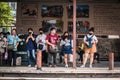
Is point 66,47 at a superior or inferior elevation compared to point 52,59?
superior

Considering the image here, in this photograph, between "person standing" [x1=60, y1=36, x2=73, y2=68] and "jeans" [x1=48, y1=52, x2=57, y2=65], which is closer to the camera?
"jeans" [x1=48, y1=52, x2=57, y2=65]

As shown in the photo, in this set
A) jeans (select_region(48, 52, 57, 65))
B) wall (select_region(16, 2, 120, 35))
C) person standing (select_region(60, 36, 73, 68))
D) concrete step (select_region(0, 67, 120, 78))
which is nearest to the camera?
concrete step (select_region(0, 67, 120, 78))

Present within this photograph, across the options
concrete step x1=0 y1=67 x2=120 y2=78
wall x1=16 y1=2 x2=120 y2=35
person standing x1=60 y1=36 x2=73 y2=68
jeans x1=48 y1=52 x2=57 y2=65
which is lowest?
concrete step x1=0 y1=67 x2=120 y2=78

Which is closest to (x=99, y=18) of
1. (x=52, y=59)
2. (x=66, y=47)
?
(x=66, y=47)

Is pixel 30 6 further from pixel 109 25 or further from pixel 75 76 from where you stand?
pixel 75 76

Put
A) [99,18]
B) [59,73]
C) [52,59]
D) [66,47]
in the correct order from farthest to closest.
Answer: [99,18] < [66,47] < [52,59] < [59,73]

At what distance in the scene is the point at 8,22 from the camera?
125 feet

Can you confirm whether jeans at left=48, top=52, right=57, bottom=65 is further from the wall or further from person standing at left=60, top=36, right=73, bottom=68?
the wall

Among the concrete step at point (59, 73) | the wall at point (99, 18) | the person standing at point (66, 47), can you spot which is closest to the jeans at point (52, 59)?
the person standing at point (66, 47)

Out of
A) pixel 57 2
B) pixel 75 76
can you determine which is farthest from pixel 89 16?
pixel 75 76

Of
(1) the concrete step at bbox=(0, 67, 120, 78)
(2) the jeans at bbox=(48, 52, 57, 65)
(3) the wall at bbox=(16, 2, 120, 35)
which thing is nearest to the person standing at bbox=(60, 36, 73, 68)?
(2) the jeans at bbox=(48, 52, 57, 65)

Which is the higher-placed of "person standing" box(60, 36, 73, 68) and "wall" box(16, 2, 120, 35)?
"wall" box(16, 2, 120, 35)

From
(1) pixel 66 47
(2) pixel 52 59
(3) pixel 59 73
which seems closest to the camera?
(3) pixel 59 73

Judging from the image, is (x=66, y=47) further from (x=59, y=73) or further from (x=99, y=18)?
(x=99, y=18)
